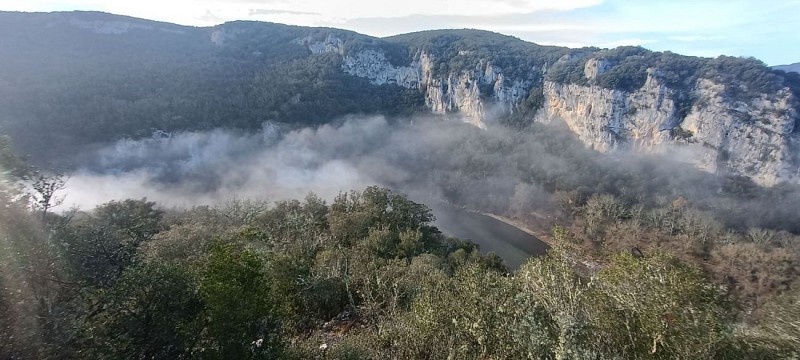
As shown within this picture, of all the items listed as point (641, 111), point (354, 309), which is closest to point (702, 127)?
point (641, 111)

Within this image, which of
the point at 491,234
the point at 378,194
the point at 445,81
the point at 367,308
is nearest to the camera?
the point at 367,308

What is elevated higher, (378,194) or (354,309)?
(378,194)

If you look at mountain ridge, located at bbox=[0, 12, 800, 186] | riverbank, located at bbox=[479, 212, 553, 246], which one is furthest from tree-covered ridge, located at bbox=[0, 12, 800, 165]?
riverbank, located at bbox=[479, 212, 553, 246]

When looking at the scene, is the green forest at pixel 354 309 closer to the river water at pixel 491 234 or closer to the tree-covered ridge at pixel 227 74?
the river water at pixel 491 234

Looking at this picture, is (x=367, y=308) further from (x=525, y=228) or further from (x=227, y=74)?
(x=227, y=74)

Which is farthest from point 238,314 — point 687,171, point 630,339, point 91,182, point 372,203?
point 687,171

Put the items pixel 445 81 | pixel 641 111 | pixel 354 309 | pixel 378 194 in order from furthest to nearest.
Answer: pixel 445 81 → pixel 641 111 → pixel 378 194 → pixel 354 309

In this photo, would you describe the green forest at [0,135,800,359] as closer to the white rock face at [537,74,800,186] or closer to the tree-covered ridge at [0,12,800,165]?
the tree-covered ridge at [0,12,800,165]
